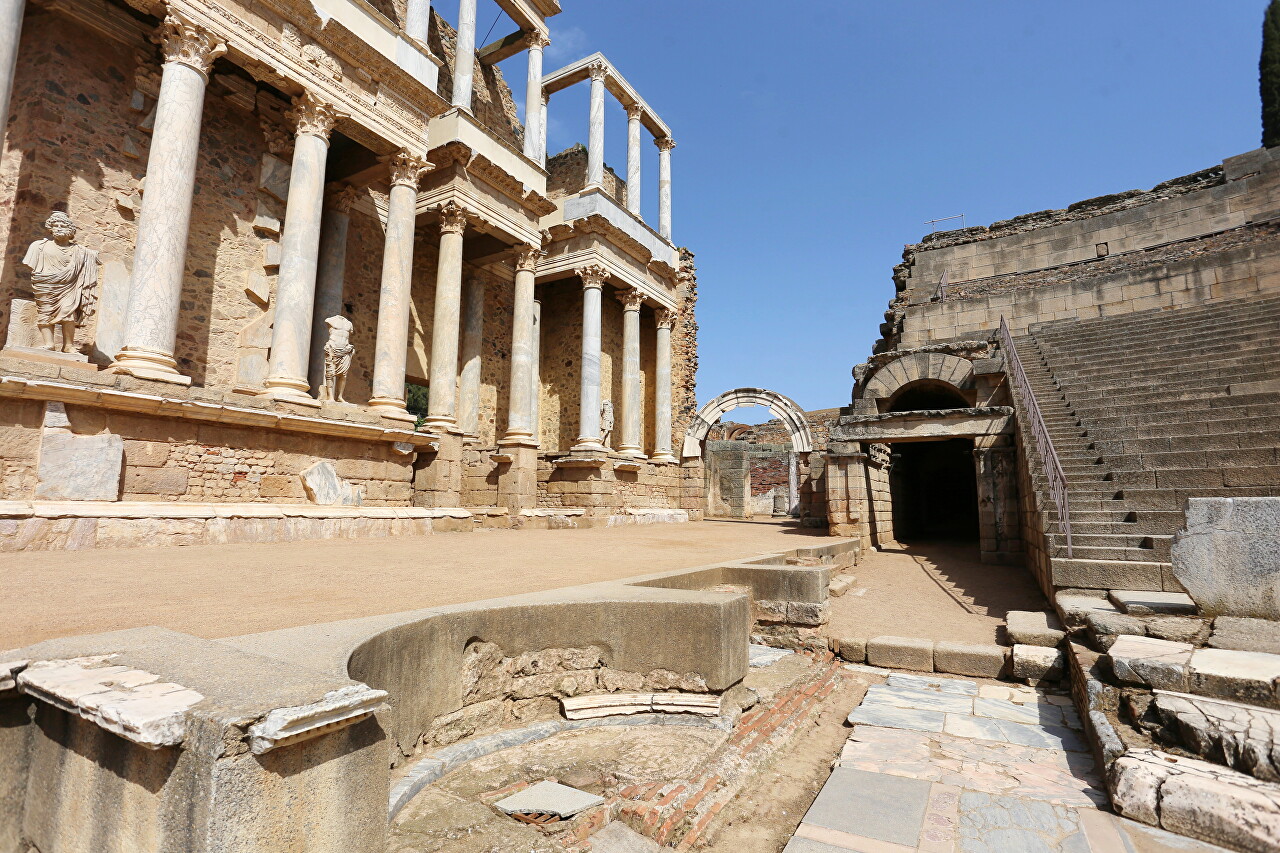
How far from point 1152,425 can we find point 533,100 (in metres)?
14.2

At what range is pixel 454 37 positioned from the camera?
1655 cm

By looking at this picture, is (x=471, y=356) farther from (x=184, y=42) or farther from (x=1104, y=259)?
(x=1104, y=259)

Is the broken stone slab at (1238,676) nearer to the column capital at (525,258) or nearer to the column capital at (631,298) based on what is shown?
the column capital at (525,258)

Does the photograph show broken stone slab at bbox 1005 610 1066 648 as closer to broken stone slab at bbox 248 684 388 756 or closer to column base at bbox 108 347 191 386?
broken stone slab at bbox 248 684 388 756

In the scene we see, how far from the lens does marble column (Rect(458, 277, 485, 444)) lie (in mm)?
14664

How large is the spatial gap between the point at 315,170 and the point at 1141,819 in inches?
477

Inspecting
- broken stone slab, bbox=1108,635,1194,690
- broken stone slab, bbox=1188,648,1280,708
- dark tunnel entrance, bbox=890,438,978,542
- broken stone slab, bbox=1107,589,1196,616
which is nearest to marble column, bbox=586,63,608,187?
dark tunnel entrance, bbox=890,438,978,542

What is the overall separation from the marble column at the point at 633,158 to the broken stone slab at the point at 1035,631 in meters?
15.2

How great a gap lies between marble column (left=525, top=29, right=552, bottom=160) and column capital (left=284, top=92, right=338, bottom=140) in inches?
222

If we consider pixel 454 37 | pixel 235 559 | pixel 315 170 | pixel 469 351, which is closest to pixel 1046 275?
pixel 469 351

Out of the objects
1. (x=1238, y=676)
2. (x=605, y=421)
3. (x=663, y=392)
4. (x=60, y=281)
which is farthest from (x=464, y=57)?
(x=1238, y=676)

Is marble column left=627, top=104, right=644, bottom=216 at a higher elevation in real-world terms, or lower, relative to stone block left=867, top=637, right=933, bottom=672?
higher

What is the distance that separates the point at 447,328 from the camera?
12.6 metres

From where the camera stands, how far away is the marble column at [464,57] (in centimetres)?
1345
